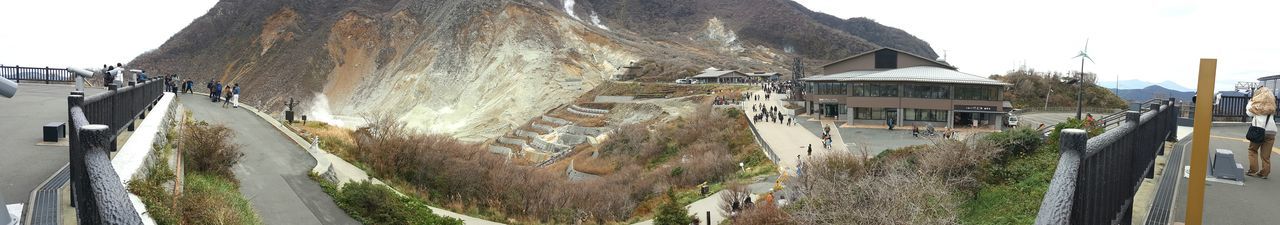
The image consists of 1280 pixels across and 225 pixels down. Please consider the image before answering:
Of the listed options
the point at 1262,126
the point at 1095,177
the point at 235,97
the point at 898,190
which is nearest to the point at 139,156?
the point at 1095,177

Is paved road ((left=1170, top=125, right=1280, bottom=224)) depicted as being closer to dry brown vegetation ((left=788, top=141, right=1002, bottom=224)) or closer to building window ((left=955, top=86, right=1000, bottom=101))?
dry brown vegetation ((left=788, top=141, right=1002, bottom=224))

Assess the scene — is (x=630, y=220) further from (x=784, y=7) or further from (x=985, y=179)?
(x=784, y=7)

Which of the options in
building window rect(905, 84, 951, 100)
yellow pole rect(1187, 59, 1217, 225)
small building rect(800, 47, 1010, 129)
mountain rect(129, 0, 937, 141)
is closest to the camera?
yellow pole rect(1187, 59, 1217, 225)

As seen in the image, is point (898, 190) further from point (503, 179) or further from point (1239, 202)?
point (503, 179)

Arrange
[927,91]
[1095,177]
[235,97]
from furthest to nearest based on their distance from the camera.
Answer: [927,91] → [235,97] → [1095,177]

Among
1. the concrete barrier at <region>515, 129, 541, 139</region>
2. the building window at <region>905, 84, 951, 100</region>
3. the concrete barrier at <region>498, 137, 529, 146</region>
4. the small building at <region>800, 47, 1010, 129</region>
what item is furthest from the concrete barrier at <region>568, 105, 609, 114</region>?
the building window at <region>905, 84, 951, 100</region>

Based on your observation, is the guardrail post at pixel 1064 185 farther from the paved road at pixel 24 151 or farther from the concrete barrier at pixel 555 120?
the concrete barrier at pixel 555 120
